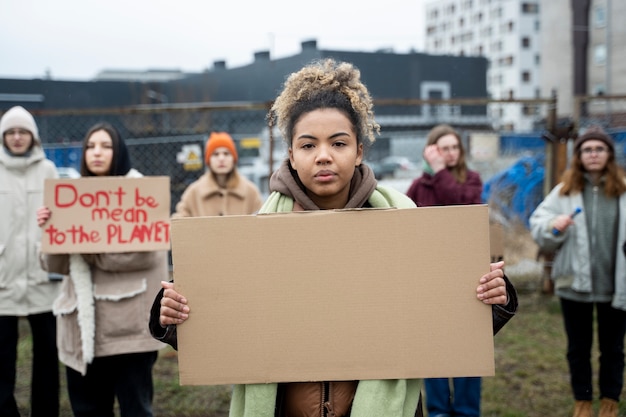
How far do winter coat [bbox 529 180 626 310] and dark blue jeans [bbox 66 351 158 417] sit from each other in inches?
108

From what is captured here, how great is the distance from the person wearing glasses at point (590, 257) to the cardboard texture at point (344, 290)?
262 centimetres

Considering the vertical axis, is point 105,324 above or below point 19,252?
below

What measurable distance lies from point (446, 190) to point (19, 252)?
9.46 ft

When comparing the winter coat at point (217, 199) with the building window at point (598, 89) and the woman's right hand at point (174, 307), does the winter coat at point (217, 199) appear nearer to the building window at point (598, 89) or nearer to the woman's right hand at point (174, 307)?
the woman's right hand at point (174, 307)

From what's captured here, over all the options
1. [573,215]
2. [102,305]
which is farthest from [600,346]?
[102,305]

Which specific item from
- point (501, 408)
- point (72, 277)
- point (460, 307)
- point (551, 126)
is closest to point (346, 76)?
point (460, 307)

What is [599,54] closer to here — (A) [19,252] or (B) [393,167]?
(B) [393,167]

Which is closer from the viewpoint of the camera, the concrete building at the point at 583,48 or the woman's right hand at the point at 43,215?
the woman's right hand at the point at 43,215

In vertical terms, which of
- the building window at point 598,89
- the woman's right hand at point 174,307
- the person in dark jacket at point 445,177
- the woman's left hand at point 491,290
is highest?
the building window at point 598,89

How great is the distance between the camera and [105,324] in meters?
3.41

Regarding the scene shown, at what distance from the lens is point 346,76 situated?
77.5 inches

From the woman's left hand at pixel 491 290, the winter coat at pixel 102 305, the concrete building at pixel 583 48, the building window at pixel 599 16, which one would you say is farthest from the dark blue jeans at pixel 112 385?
the building window at pixel 599 16

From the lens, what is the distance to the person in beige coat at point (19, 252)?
12.8ft

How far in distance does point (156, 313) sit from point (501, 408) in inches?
133
